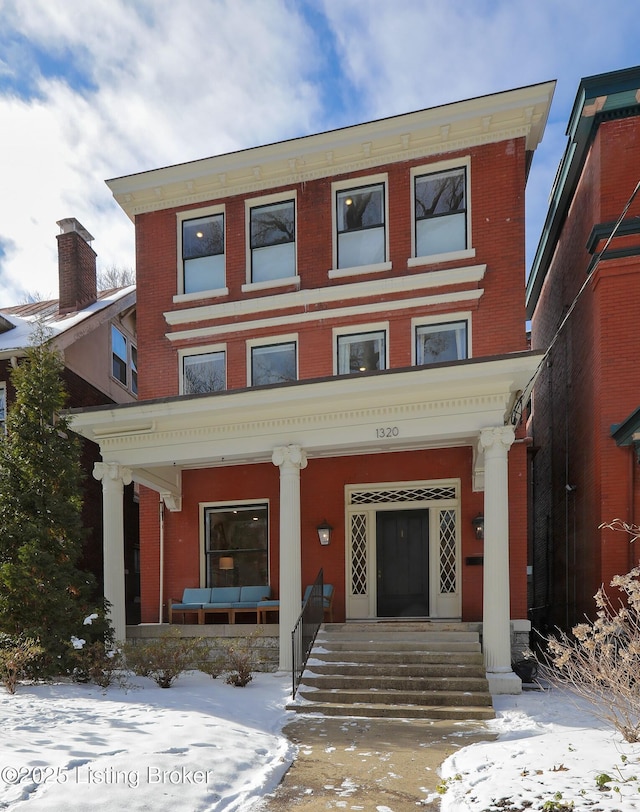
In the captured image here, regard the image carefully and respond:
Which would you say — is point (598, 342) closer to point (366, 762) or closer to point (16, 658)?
point (366, 762)

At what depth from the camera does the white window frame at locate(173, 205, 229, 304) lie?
39.6ft

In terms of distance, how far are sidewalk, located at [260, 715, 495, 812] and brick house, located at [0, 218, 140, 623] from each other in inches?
395

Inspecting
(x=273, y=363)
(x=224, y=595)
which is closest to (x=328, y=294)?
(x=273, y=363)

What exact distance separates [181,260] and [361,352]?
4443 millimetres

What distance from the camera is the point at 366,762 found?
5.51 m

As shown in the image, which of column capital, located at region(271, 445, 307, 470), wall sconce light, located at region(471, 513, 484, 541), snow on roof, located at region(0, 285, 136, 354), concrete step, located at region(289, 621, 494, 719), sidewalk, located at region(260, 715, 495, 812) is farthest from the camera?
snow on roof, located at region(0, 285, 136, 354)

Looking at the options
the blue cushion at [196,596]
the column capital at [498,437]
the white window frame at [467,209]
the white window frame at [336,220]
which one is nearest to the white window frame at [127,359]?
the blue cushion at [196,596]

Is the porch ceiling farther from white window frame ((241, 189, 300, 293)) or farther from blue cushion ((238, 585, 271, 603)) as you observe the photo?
white window frame ((241, 189, 300, 293))

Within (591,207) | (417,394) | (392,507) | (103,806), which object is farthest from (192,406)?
(591,207)

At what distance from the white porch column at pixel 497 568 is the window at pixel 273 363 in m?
4.46

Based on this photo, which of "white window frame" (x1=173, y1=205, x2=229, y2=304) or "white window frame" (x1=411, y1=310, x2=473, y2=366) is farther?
"white window frame" (x1=173, y1=205, x2=229, y2=304)

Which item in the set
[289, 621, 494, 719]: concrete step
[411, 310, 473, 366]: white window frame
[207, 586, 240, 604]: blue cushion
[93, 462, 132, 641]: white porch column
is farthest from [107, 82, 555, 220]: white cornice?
[289, 621, 494, 719]: concrete step

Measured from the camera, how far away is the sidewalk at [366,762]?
4.66 metres

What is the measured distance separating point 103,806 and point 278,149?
1066cm
